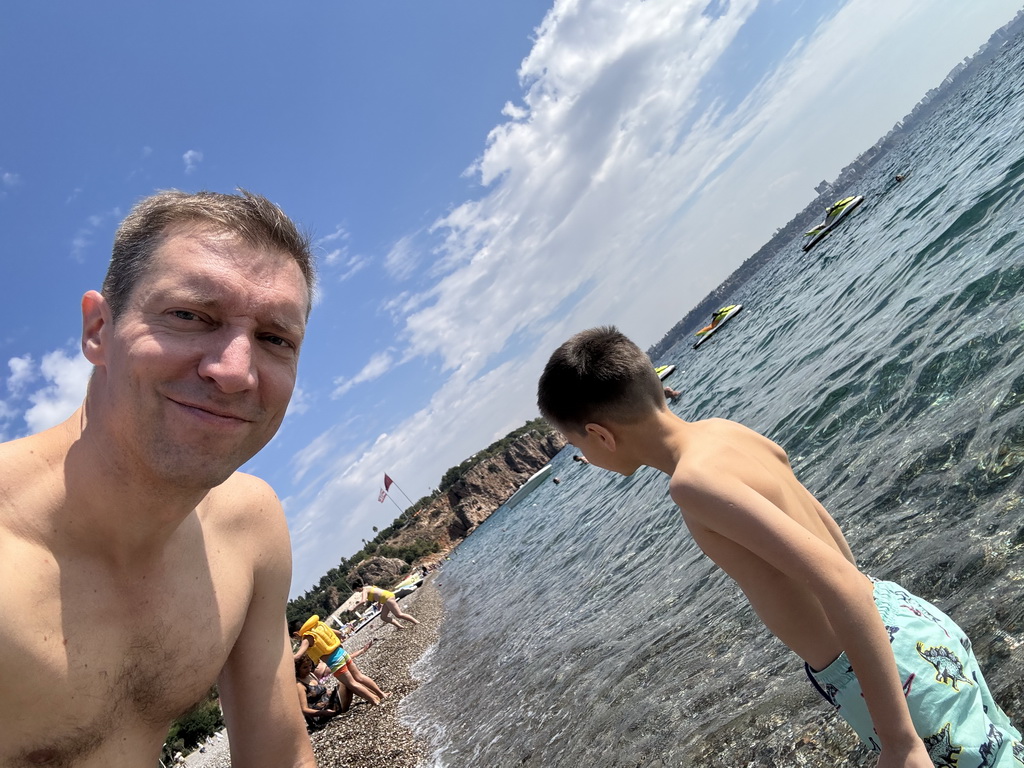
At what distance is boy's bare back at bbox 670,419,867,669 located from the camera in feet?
6.46

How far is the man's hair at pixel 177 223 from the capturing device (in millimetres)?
1886

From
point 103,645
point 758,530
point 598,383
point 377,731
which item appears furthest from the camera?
point 377,731

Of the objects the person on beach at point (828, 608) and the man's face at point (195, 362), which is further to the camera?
the person on beach at point (828, 608)

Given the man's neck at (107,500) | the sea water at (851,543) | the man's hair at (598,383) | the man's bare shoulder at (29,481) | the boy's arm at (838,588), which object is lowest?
the sea water at (851,543)

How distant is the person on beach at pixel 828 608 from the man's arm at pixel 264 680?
1.59m

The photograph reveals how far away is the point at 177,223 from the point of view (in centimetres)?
193

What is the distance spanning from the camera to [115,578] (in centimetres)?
189

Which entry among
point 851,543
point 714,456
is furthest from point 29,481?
point 851,543

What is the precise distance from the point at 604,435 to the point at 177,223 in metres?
1.88

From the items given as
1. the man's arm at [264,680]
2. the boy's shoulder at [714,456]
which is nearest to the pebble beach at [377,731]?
the man's arm at [264,680]

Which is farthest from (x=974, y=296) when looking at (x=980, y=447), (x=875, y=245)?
(x=875, y=245)

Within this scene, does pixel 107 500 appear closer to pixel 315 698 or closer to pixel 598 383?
pixel 598 383

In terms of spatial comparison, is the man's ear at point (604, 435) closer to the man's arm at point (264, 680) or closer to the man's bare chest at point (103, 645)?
the man's arm at point (264, 680)

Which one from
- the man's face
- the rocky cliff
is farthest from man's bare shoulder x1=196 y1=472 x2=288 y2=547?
the rocky cliff
